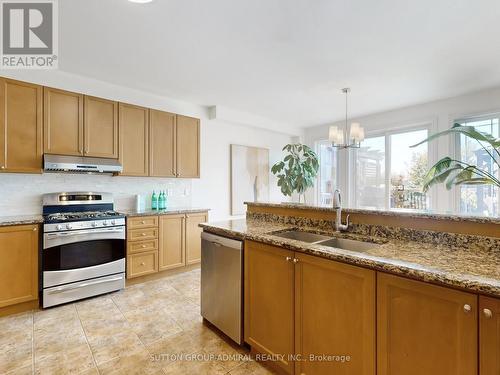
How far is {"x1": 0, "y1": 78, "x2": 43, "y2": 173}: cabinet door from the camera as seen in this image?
261 cm

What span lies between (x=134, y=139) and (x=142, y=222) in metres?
1.12

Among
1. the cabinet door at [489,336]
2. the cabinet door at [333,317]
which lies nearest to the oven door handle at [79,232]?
the cabinet door at [333,317]

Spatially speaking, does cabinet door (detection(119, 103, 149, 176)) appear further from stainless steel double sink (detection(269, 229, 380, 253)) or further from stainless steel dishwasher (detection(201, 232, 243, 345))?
stainless steel double sink (detection(269, 229, 380, 253))

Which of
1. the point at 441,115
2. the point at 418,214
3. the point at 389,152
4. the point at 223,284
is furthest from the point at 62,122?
the point at 441,115

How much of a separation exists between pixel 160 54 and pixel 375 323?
296cm

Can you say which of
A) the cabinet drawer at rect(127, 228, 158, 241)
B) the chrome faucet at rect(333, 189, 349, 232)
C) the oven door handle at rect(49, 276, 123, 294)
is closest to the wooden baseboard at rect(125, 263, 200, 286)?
the oven door handle at rect(49, 276, 123, 294)

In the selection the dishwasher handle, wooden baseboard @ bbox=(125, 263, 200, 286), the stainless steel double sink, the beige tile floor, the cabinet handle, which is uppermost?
the stainless steel double sink

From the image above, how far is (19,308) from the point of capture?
2.60 m

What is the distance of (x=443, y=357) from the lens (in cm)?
107

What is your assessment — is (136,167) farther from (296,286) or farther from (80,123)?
(296,286)

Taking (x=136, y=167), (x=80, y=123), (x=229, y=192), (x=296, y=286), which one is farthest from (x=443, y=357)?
(x=229, y=192)

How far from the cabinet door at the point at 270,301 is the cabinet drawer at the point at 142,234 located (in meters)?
1.91

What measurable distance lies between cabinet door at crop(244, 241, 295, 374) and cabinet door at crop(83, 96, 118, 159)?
2.38m

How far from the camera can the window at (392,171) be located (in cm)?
446
